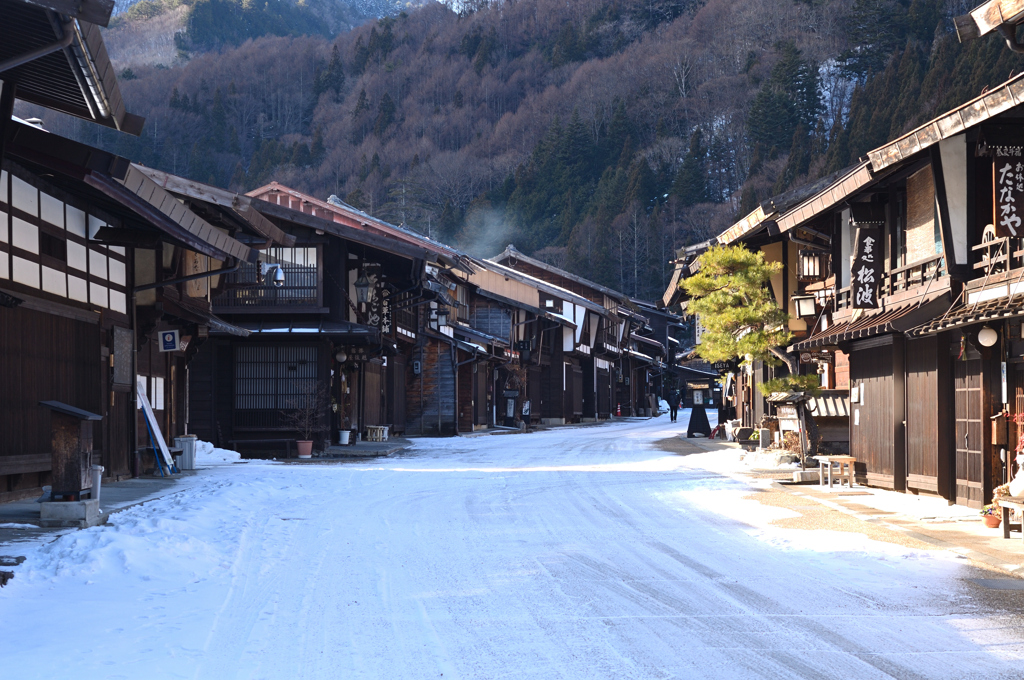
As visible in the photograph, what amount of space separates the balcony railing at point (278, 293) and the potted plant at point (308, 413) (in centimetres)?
222

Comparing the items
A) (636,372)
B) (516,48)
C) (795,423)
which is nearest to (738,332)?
(795,423)

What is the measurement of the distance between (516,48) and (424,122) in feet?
58.1

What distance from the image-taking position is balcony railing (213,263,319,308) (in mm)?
26109

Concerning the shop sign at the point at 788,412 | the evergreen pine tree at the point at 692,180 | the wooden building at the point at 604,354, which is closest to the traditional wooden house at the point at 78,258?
the shop sign at the point at 788,412

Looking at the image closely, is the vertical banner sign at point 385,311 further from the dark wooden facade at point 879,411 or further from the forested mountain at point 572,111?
the forested mountain at point 572,111

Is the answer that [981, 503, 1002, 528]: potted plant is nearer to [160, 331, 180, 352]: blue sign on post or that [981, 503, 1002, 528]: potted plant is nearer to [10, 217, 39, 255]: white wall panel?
[10, 217, 39, 255]: white wall panel

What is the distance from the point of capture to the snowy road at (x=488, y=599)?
19.2ft

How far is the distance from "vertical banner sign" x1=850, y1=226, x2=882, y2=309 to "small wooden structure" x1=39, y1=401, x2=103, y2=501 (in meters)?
13.1

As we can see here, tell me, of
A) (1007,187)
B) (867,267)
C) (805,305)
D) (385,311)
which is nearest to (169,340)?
(867,267)

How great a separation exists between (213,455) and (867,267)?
1551 cm

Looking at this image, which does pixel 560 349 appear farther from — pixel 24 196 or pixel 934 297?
pixel 24 196

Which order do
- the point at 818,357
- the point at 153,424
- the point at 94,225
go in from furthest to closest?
the point at 818,357 < the point at 153,424 < the point at 94,225

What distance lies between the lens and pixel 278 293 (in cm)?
2623

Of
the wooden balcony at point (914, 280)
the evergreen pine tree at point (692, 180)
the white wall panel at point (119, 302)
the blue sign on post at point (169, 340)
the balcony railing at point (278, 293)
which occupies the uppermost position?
the evergreen pine tree at point (692, 180)
